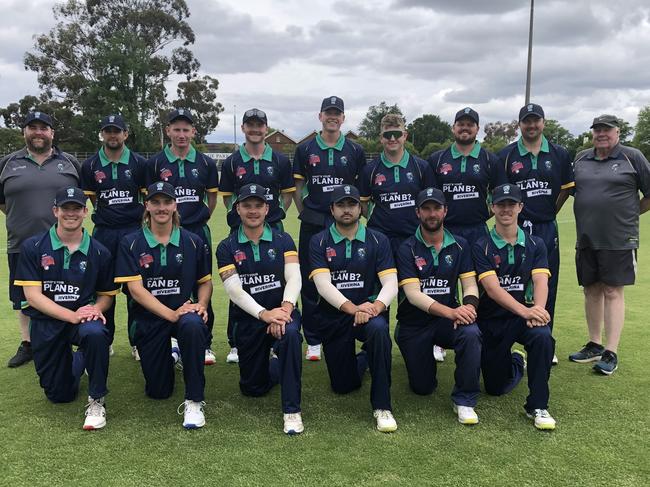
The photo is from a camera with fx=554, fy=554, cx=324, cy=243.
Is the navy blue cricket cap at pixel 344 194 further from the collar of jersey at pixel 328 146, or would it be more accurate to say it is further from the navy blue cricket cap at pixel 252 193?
the collar of jersey at pixel 328 146

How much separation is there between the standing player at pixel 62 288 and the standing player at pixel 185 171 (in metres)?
1.03

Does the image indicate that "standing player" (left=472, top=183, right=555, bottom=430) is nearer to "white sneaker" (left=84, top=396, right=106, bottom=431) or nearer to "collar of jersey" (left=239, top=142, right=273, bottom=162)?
"collar of jersey" (left=239, top=142, right=273, bottom=162)

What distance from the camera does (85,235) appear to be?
4.35 m

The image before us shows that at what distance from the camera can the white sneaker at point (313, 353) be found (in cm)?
543

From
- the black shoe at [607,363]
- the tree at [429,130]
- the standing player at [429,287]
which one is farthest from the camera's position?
the tree at [429,130]

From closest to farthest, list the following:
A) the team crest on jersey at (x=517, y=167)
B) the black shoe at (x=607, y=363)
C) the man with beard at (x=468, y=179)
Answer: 1. the black shoe at (x=607, y=363)
2. the man with beard at (x=468, y=179)
3. the team crest on jersey at (x=517, y=167)

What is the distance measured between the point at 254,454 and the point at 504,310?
7.25 feet

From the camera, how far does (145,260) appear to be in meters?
4.31

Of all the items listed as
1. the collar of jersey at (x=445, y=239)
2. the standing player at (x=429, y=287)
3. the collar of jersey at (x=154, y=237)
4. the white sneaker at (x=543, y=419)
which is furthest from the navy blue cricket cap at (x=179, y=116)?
the white sneaker at (x=543, y=419)

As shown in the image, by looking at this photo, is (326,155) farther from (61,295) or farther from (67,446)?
(67,446)

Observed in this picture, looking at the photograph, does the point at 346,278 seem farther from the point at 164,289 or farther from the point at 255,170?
the point at 255,170

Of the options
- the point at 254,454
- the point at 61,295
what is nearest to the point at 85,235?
the point at 61,295

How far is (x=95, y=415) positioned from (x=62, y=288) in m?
1.01

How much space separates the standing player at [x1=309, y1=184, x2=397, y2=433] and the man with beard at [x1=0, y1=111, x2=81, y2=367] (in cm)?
259
